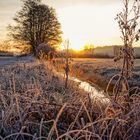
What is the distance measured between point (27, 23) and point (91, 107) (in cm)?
3971

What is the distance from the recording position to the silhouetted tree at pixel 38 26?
44.2 m

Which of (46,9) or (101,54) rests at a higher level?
(46,9)

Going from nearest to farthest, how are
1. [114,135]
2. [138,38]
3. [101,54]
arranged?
[114,135] < [138,38] < [101,54]

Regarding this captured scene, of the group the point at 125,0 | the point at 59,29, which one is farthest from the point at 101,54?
the point at 125,0

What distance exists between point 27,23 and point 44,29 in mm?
1627

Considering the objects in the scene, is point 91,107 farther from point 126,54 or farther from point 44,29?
point 44,29

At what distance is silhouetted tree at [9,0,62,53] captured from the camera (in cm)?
4416

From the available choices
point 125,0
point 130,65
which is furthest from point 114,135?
point 125,0

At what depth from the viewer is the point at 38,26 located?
44688 millimetres

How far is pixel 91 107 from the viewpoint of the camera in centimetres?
523

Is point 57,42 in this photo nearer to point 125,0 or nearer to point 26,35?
point 26,35

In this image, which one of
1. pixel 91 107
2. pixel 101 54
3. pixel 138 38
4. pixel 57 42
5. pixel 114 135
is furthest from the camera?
pixel 101 54

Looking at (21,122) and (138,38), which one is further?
(138,38)

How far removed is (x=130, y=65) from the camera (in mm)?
5535
